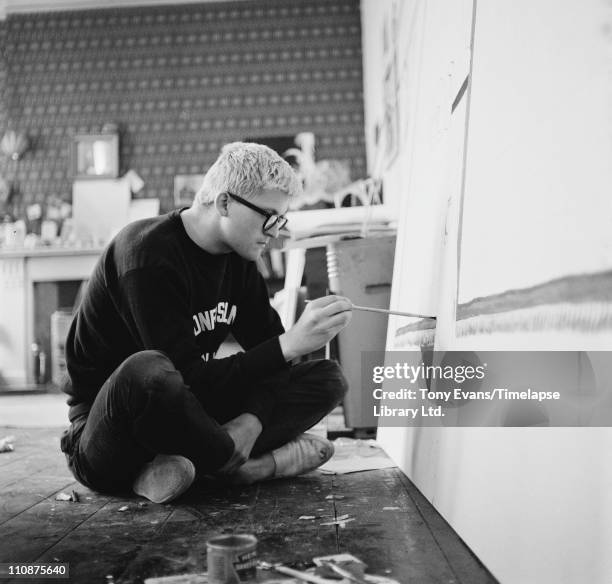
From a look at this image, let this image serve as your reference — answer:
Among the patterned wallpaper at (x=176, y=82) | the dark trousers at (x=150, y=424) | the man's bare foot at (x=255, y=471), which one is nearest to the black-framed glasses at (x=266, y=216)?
the dark trousers at (x=150, y=424)

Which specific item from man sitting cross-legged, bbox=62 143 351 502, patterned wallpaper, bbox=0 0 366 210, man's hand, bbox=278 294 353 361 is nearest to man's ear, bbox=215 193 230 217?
man sitting cross-legged, bbox=62 143 351 502

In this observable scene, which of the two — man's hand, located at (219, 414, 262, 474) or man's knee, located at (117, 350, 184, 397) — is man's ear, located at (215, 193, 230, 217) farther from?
man's hand, located at (219, 414, 262, 474)

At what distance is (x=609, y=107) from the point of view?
0.79m

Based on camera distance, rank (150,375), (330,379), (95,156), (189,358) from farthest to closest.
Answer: (95,156) < (330,379) < (189,358) < (150,375)

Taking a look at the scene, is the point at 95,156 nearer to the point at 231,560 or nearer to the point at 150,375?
the point at 150,375

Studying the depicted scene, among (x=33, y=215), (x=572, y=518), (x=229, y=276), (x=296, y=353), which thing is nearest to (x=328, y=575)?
(x=572, y=518)

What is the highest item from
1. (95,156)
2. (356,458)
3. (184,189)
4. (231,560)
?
(95,156)

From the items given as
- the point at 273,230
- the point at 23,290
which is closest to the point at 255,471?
the point at 273,230

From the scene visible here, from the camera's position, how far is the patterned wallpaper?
546 cm

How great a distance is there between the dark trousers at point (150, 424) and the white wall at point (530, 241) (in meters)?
0.51

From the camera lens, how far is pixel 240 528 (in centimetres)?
139

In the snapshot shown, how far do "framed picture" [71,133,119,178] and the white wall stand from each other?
4316 mm

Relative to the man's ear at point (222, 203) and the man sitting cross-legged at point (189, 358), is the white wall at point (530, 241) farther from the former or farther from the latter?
the man's ear at point (222, 203)

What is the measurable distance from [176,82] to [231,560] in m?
5.20
